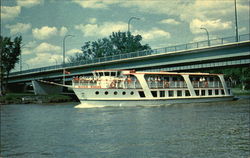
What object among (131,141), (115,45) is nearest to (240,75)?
(115,45)

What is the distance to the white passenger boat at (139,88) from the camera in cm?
4034

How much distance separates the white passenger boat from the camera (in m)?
40.3

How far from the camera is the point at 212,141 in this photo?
15.3 meters

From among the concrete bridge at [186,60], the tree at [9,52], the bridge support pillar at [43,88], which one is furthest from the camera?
the bridge support pillar at [43,88]

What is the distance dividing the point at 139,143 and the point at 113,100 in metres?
25.0

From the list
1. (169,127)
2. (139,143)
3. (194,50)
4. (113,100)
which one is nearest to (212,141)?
(139,143)

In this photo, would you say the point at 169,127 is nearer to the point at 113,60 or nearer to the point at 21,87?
the point at 113,60

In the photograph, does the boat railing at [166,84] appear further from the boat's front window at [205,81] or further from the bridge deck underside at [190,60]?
the bridge deck underside at [190,60]

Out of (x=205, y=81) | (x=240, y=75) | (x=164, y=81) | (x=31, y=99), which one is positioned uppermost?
(x=240, y=75)

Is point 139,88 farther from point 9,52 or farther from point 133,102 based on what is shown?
point 9,52

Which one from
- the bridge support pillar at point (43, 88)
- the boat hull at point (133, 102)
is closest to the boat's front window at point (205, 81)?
the boat hull at point (133, 102)

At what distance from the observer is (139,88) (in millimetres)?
41969

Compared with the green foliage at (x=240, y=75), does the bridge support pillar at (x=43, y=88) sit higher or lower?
lower

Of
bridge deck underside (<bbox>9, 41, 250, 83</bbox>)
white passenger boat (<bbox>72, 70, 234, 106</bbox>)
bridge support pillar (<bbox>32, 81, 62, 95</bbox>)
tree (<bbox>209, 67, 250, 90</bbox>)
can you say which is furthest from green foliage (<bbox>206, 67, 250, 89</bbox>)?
bridge support pillar (<bbox>32, 81, 62, 95</bbox>)
